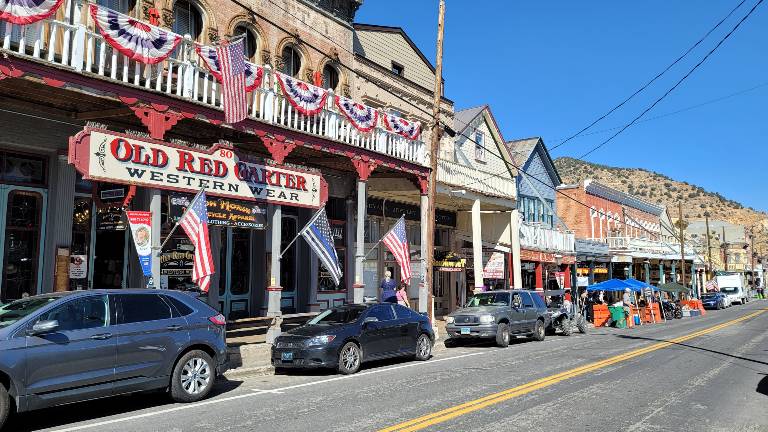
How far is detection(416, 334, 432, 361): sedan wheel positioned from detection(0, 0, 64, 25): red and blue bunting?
384 inches

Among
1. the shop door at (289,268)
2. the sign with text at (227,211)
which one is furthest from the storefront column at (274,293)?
the shop door at (289,268)

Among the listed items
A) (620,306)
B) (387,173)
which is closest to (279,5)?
(387,173)

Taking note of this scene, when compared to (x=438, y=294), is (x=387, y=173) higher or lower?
higher

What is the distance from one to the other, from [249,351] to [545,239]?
75.0 feet

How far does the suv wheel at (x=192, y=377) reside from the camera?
28.9 ft

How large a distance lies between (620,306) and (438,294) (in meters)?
8.30

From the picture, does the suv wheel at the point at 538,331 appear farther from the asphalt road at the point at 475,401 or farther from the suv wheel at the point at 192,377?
the suv wheel at the point at 192,377

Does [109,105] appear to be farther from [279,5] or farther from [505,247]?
[505,247]

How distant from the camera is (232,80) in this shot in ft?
42.8

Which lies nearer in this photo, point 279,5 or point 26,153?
point 26,153

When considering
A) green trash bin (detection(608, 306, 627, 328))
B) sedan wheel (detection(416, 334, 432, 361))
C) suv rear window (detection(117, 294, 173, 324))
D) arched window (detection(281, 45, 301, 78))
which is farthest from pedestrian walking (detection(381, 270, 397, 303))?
green trash bin (detection(608, 306, 627, 328))

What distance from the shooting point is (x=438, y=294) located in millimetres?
27750

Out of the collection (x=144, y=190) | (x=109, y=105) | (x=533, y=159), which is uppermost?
(x=533, y=159)

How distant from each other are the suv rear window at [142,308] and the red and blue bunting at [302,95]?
24.7 ft
